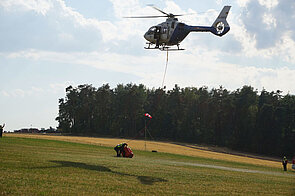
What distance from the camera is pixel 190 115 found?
129m

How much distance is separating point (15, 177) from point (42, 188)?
2.44 meters

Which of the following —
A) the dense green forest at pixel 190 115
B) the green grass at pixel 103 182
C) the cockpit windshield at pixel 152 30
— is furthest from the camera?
the dense green forest at pixel 190 115

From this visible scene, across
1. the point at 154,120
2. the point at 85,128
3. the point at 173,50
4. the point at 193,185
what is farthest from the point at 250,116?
the point at 193,185

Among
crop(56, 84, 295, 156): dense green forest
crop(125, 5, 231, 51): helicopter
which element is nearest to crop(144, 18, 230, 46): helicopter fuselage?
crop(125, 5, 231, 51): helicopter

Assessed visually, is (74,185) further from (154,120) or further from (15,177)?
(154,120)

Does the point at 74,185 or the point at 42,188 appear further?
the point at 74,185

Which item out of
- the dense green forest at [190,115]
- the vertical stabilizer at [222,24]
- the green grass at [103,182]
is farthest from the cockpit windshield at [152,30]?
the dense green forest at [190,115]

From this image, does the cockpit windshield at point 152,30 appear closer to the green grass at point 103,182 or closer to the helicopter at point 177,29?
the helicopter at point 177,29

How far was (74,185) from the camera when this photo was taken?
17.3 metres

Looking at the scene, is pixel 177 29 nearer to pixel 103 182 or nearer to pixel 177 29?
pixel 177 29

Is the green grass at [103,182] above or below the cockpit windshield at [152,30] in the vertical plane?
below

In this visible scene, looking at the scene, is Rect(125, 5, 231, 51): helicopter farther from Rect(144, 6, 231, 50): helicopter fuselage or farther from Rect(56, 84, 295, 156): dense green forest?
Rect(56, 84, 295, 156): dense green forest

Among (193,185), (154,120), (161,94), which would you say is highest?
(161,94)

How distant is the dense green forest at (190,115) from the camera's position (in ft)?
336
